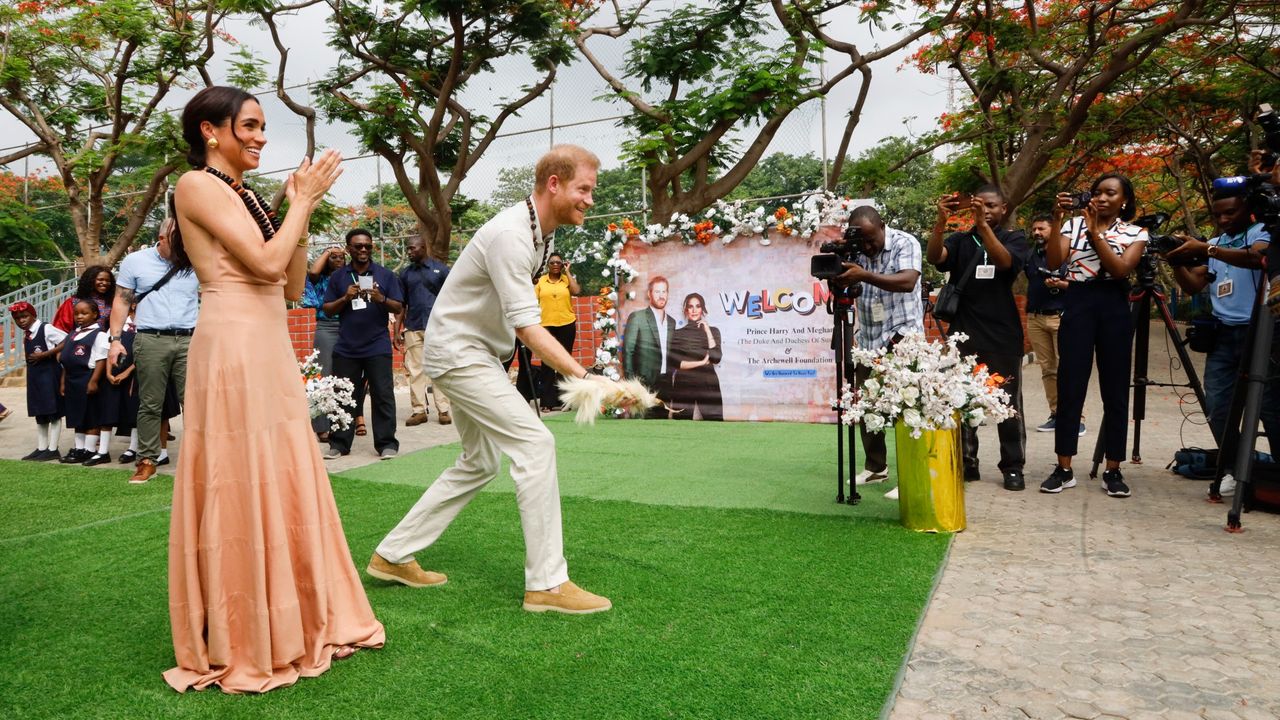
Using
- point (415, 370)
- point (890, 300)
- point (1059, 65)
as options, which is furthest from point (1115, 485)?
point (1059, 65)

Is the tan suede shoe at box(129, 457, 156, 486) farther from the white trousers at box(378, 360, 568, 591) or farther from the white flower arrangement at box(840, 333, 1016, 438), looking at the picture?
the white flower arrangement at box(840, 333, 1016, 438)

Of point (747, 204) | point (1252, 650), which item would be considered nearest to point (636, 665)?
point (1252, 650)

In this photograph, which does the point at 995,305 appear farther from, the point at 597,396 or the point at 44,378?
the point at 44,378

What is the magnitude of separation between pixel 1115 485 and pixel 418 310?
715 cm

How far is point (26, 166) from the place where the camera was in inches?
915

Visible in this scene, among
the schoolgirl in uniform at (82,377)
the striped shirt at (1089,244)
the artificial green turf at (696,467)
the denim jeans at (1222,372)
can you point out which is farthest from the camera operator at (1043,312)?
the schoolgirl in uniform at (82,377)

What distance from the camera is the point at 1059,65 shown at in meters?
13.6

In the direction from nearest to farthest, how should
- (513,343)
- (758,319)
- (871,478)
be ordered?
(513,343), (871,478), (758,319)

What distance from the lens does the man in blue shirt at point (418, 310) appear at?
32.4 feet

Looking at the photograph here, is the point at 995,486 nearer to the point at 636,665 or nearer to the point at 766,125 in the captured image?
the point at 636,665

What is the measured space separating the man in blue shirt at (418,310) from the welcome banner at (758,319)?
8.01 ft

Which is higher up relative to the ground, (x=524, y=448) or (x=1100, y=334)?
(x=1100, y=334)

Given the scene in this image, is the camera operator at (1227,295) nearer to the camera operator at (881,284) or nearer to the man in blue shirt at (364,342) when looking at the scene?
the camera operator at (881,284)

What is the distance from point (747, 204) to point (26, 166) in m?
20.8
